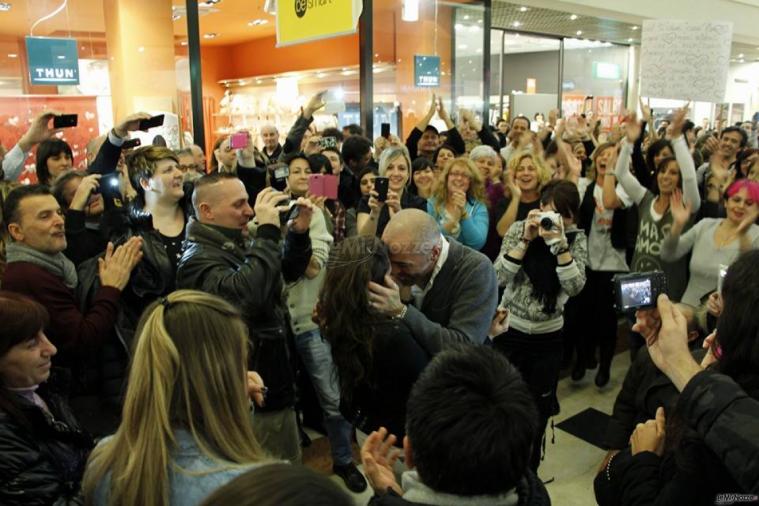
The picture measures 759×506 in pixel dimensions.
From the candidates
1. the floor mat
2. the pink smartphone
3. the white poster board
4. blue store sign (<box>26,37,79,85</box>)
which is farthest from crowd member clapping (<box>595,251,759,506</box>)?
blue store sign (<box>26,37,79,85</box>)

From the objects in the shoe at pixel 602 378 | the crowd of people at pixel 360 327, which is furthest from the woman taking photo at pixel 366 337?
the shoe at pixel 602 378

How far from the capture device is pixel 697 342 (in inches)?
93.4

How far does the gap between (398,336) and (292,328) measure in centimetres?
129

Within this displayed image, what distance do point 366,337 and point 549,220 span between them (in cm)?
141

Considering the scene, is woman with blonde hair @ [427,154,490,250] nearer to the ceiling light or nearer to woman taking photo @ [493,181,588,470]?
woman taking photo @ [493,181,588,470]

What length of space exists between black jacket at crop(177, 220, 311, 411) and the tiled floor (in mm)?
722

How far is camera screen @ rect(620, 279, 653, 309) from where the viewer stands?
1.56 m

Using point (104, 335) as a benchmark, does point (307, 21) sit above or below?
above

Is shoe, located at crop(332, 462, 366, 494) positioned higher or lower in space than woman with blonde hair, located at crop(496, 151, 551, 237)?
lower

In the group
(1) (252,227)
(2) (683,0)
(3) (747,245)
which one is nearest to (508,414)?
(1) (252,227)

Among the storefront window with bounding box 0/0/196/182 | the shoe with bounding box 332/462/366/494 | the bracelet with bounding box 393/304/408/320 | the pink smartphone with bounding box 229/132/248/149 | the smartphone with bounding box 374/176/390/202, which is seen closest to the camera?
the bracelet with bounding box 393/304/408/320

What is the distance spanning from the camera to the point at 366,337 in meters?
1.64

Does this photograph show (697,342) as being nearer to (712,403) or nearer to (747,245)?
(747,245)

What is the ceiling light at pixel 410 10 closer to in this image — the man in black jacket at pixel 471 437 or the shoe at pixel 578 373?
the shoe at pixel 578 373
